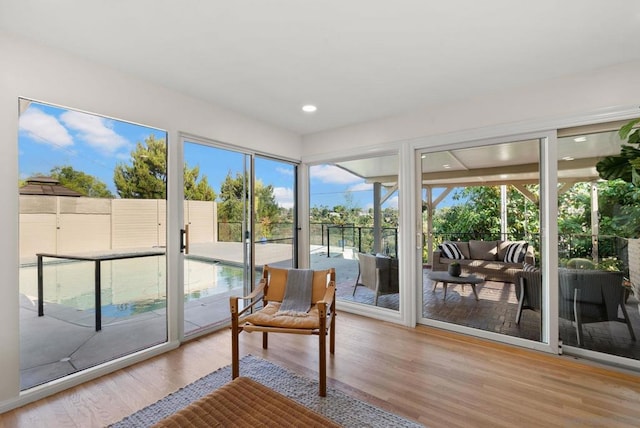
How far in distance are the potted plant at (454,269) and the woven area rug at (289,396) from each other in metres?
1.91

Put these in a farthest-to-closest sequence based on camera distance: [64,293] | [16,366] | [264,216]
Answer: [264,216] → [64,293] → [16,366]

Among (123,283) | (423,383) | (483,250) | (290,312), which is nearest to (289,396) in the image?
(290,312)

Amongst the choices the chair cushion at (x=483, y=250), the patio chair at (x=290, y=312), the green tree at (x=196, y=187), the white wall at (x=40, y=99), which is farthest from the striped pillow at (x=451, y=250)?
the white wall at (x=40, y=99)

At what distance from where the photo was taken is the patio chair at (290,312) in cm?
227

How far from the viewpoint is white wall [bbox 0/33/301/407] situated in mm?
1936

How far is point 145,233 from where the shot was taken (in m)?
2.71

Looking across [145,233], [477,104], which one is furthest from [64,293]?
[477,104]

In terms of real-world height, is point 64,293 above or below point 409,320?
above

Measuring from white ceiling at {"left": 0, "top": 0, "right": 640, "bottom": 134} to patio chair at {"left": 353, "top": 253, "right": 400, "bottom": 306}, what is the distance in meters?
2.01

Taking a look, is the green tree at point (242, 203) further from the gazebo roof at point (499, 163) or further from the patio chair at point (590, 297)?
the patio chair at point (590, 297)

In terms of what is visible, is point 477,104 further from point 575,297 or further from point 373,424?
point 373,424

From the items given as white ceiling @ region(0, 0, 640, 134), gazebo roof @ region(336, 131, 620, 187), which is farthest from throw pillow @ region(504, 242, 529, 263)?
white ceiling @ region(0, 0, 640, 134)

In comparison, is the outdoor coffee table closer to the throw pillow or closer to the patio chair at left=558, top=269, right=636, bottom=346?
the throw pillow

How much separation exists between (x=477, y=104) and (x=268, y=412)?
3.19 metres
